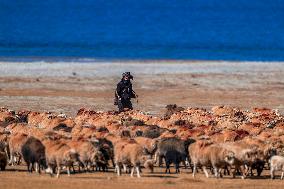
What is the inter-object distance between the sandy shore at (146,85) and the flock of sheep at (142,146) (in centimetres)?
1023

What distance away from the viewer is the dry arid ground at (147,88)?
23297 millimetres

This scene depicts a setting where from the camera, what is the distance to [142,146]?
23766 millimetres

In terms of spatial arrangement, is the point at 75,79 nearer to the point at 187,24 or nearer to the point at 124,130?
the point at 124,130

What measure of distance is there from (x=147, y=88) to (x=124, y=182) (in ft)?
84.4

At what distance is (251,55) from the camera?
80125 millimetres

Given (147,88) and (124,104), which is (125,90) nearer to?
(124,104)

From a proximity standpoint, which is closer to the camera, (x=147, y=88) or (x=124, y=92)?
(x=124, y=92)

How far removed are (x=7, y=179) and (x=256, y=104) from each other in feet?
67.4

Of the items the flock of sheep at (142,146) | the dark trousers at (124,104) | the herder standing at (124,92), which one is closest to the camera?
the flock of sheep at (142,146)

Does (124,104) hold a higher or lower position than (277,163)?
higher

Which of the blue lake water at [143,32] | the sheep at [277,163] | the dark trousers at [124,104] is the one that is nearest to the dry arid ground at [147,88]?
the sheep at [277,163]

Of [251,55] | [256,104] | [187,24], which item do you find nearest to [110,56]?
[251,55]

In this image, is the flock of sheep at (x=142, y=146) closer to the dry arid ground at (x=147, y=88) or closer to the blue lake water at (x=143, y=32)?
the dry arid ground at (x=147, y=88)

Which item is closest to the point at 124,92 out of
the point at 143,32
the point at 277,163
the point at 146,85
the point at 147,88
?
the point at 277,163
